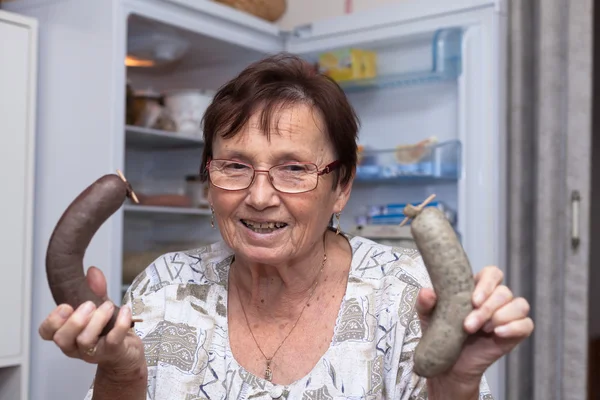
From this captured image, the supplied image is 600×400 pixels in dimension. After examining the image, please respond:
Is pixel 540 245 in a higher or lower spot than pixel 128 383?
higher

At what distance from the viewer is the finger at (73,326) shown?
1.07 m

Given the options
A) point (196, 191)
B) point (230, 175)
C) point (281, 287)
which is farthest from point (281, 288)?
point (196, 191)

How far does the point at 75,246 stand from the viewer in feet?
3.73

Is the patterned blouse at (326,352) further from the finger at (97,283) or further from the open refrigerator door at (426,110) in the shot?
the open refrigerator door at (426,110)

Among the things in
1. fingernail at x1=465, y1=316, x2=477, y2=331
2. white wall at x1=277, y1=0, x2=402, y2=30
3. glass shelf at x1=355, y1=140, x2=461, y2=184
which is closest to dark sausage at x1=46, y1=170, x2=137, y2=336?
fingernail at x1=465, y1=316, x2=477, y2=331

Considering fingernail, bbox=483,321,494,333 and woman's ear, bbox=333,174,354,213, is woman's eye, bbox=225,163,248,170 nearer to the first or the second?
woman's ear, bbox=333,174,354,213

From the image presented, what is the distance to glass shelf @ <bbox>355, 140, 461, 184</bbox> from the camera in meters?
2.64

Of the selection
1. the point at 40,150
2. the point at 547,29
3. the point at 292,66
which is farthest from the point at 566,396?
the point at 40,150

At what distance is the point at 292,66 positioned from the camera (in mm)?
1549

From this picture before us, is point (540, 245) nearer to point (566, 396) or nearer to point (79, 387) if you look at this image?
point (566, 396)

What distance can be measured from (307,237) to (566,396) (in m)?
1.50

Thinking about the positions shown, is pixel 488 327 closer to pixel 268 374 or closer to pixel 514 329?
pixel 514 329

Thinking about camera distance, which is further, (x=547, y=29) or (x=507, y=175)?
(x=507, y=175)

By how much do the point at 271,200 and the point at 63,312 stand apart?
18.1 inches
